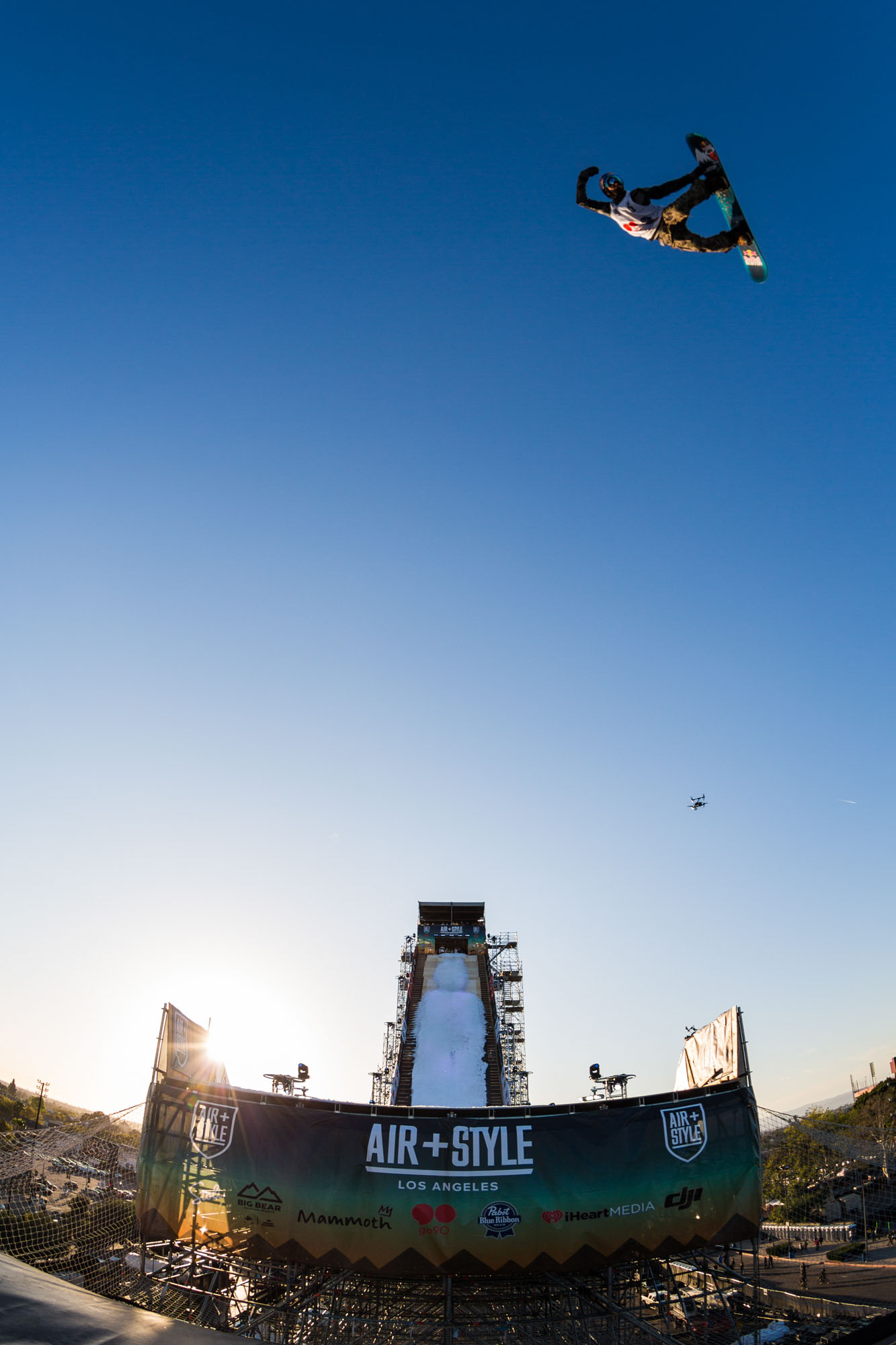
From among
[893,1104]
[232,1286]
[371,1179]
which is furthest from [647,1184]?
[893,1104]

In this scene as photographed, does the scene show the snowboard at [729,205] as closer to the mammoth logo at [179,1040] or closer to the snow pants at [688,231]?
the snow pants at [688,231]

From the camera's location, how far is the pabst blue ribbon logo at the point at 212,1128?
16484 mm

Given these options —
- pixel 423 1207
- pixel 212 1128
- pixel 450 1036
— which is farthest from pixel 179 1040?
pixel 450 1036

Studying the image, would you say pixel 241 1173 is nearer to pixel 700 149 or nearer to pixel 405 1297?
pixel 405 1297

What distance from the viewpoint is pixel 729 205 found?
35.3ft

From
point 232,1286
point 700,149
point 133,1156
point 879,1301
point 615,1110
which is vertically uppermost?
point 700,149

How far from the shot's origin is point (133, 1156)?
19.5m

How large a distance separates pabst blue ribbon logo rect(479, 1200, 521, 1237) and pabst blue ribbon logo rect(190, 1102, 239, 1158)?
19.5 feet

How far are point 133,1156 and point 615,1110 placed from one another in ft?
42.3

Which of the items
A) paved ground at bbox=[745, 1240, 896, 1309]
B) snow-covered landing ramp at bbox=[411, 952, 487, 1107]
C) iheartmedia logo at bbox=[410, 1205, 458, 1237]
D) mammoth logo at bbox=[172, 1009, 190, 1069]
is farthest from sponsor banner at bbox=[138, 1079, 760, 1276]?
paved ground at bbox=[745, 1240, 896, 1309]

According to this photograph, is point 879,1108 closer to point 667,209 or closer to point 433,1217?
point 433,1217

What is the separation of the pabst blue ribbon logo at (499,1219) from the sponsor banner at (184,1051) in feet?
24.1

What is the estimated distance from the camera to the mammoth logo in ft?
57.6

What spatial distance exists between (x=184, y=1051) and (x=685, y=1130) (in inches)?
473
